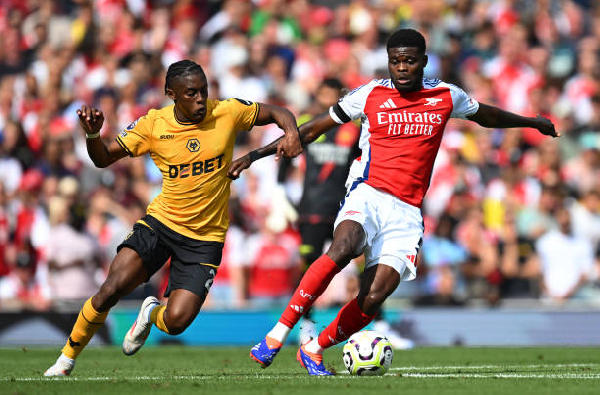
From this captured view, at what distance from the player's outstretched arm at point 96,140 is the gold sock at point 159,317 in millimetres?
1294

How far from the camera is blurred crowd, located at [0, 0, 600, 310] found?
47.9ft

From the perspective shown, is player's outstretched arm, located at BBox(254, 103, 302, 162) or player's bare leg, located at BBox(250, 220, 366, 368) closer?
player's bare leg, located at BBox(250, 220, 366, 368)

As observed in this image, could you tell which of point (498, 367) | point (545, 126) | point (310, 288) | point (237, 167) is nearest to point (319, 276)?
point (310, 288)

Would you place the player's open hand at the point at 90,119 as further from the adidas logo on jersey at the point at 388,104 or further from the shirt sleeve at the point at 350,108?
the adidas logo on jersey at the point at 388,104

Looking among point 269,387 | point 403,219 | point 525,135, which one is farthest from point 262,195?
point 269,387

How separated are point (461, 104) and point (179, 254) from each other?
264 centimetres

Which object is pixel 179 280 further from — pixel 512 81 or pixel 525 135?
pixel 512 81

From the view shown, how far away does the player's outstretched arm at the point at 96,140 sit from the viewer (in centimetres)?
822

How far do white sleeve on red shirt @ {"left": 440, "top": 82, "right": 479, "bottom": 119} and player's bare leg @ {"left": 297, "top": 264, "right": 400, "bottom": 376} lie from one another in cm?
144

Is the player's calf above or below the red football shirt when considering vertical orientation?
below

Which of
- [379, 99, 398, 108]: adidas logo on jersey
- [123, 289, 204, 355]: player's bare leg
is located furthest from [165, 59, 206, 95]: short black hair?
[123, 289, 204, 355]: player's bare leg

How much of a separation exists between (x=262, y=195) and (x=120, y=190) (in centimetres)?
208

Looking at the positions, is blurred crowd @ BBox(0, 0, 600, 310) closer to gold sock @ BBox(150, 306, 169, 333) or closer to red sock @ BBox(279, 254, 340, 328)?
gold sock @ BBox(150, 306, 169, 333)

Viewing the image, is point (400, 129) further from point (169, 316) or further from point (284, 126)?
point (169, 316)
